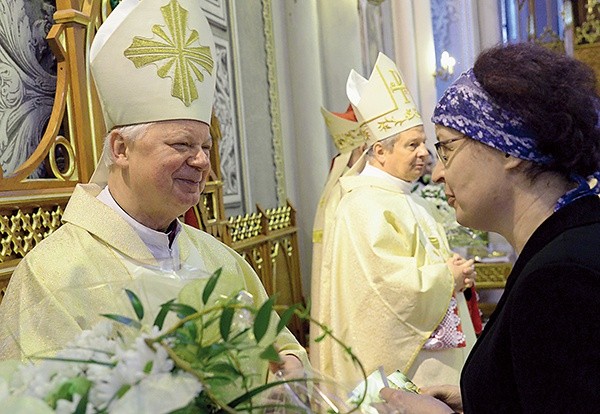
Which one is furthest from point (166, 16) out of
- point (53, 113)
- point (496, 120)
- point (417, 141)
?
point (417, 141)

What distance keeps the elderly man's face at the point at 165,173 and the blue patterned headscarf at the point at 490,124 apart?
30.8 inches

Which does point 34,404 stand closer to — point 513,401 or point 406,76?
point 513,401

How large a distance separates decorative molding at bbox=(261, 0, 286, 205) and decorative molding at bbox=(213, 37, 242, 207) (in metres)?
0.74

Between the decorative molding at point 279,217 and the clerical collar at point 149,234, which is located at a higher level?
the clerical collar at point 149,234

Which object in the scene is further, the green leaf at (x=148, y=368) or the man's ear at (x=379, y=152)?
the man's ear at (x=379, y=152)

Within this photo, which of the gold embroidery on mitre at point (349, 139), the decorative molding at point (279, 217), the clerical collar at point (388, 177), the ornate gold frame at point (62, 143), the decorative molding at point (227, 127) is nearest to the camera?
the ornate gold frame at point (62, 143)

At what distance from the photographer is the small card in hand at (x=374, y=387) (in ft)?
3.29

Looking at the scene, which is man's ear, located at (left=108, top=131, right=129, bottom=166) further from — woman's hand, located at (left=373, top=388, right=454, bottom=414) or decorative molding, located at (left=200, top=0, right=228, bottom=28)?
decorative molding, located at (left=200, top=0, right=228, bottom=28)

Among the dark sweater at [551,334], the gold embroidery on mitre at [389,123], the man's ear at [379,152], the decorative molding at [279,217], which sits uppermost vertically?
the gold embroidery on mitre at [389,123]

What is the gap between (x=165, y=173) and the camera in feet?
7.30

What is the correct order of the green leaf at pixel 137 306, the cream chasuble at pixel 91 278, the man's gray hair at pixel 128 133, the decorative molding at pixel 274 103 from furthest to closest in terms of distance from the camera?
the decorative molding at pixel 274 103 → the man's gray hair at pixel 128 133 → the cream chasuble at pixel 91 278 → the green leaf at pixel 137 306

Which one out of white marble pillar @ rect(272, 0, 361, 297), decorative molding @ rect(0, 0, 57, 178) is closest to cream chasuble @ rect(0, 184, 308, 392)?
decorative molding @ rect(0, 0, 57, 178)

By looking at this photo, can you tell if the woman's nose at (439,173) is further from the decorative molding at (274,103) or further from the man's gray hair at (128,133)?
the decorative molding at (274,103)

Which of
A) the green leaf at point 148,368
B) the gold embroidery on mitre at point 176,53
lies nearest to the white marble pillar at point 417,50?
the gold embroidery on mitre at point 176,53
